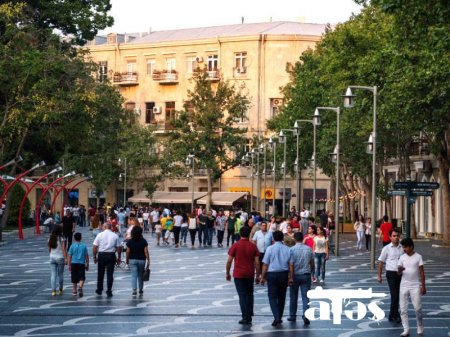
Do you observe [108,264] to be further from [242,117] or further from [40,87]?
[242,117]

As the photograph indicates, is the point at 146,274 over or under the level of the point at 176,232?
under

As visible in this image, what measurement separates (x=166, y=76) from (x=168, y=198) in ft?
37.8

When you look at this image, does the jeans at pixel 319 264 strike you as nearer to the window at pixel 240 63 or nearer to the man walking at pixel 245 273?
the man walking at pixel 245 273

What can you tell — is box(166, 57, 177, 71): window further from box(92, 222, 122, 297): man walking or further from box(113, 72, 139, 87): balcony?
box(92, 222, 122, 297): man walking

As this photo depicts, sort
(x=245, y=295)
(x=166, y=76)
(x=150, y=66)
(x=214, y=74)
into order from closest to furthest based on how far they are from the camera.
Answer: (x=245, y=295) → (x=214, y=74) → (x=166, y=76) → (x=150, y=66)

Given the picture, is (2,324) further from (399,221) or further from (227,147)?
(227,147)

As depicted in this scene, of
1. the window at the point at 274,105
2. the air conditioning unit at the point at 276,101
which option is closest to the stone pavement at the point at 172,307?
the air conditioning unit at the point at 276,101

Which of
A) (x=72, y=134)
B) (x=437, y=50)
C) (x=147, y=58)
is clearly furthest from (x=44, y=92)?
(x=147, y=58)

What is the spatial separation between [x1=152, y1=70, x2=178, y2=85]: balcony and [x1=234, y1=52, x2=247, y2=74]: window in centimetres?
620

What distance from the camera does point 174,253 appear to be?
2062 inches

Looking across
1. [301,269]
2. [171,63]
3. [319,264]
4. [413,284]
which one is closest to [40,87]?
[319,264]

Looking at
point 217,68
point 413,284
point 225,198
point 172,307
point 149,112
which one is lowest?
point 172,307

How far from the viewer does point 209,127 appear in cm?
10206

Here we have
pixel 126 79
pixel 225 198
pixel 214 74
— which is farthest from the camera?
pixel 126 79
